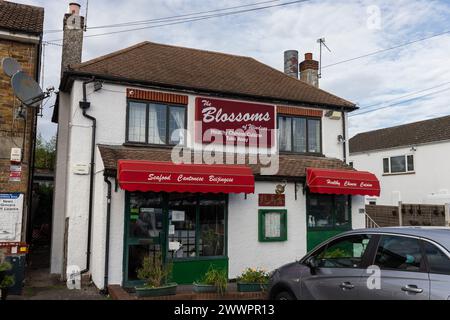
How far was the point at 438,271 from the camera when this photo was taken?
16.7ft

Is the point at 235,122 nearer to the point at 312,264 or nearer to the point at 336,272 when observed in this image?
the point at 312,264

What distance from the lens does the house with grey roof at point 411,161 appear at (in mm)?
24328

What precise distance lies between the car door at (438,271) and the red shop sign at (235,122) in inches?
352

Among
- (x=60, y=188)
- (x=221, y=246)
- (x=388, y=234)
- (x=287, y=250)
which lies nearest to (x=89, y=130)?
(x=60, y=188)

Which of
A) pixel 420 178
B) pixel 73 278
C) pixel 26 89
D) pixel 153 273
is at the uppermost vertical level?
pixel 26 89

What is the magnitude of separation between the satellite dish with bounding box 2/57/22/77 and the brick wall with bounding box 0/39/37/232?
66 cm

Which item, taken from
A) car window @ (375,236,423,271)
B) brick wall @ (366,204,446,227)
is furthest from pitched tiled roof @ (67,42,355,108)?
car window @ (375,236,423,271)

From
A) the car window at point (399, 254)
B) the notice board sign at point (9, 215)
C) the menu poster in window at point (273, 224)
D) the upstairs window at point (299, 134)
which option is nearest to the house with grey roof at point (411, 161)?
the upstairs window at point (299, 134)

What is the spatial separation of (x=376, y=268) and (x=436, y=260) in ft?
2.84

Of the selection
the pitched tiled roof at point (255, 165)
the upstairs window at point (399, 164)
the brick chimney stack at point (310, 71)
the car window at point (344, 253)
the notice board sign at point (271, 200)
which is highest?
the brick chimney stack at point (310, 71)

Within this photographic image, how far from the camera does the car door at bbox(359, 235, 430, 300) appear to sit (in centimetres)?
520

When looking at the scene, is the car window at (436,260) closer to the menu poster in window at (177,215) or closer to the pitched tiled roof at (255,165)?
the menu poster in window at (177,215)

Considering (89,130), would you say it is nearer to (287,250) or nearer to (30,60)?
(30,60)

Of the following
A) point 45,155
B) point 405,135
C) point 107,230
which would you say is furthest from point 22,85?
point 45,155
